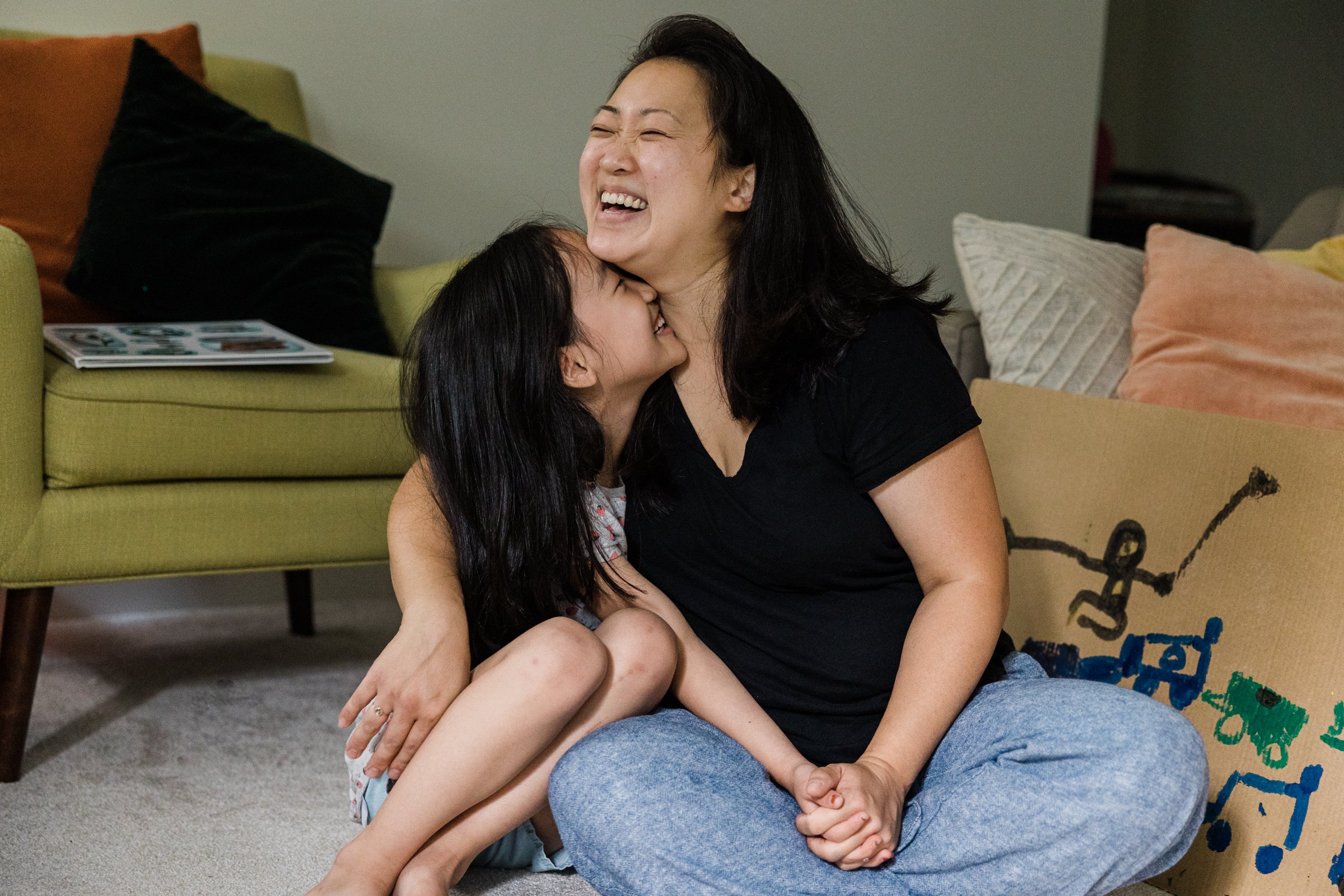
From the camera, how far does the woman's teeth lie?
3.31 ft

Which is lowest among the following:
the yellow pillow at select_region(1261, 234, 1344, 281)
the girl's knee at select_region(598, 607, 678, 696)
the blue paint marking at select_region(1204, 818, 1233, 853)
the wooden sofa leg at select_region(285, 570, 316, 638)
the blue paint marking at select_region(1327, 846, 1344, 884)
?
the wooden sofa leg at select_region(285, 570, 316, 638)

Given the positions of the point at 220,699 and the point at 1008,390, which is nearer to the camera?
the point at 1008,390

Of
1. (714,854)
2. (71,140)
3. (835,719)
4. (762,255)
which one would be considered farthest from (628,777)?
(71,140)

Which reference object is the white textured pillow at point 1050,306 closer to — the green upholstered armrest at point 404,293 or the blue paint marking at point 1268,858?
the blue paint marking at point 1268,858

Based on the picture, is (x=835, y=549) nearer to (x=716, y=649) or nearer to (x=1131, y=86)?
(x=716, y=649)

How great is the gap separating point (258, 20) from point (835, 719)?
1.75 m

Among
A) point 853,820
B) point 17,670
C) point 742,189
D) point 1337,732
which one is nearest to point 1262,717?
point 1337,732

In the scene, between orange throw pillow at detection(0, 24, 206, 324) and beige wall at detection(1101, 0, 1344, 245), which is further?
beige wall at detection(1101, 0, 1344, 245)

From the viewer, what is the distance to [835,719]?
1010 millimetres

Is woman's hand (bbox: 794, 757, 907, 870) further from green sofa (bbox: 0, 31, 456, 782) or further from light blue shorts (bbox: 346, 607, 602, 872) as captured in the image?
green sofa (bbox: 0, 31, 456, 782)

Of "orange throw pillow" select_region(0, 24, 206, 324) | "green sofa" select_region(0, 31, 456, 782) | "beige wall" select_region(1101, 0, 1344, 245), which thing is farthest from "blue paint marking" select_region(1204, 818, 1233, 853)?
"beige wall" select_region(1101, 0, 1344, 245)

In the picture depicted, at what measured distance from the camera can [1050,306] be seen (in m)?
1.52

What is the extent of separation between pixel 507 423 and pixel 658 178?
0.83 feet

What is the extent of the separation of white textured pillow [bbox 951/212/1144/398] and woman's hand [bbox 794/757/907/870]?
0.77 meters
